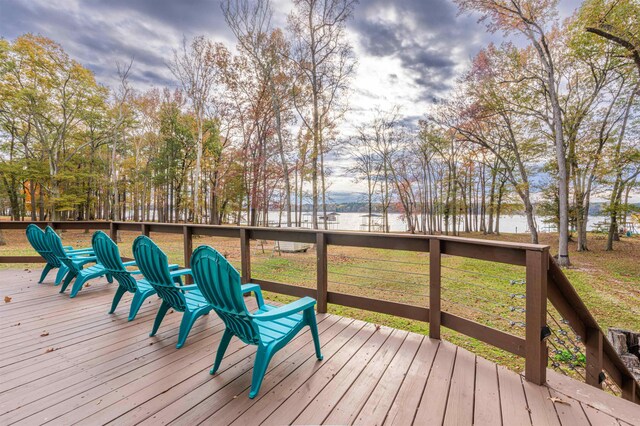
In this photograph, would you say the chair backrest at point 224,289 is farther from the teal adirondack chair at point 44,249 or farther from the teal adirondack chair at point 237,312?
the teal adirondack chair at point 44,249

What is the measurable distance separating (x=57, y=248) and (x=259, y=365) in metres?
3.83

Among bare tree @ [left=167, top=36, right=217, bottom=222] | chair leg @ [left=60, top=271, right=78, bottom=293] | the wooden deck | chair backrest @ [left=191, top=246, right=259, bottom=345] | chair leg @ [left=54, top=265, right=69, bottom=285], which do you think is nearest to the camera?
the wooden deck

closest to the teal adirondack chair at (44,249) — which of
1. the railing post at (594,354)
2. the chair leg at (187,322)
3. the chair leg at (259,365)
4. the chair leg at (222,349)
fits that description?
the chair leg at (187,322)

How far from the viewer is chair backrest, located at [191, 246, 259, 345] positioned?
167 centimetres

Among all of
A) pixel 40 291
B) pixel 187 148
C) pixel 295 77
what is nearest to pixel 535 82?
pixel 295 77

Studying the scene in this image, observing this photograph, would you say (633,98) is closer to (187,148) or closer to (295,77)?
(295,77)

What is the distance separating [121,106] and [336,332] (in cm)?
1813

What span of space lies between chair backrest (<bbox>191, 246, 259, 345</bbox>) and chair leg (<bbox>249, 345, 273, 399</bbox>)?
8cm

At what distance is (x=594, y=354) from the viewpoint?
7.57 feet

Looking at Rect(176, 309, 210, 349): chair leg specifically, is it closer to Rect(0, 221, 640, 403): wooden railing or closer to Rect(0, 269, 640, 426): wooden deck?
Rect(0, 269, 640, 426): wooden deck

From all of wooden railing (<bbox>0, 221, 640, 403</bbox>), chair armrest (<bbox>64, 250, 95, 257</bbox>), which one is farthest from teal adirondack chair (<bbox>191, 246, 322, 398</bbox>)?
chair armrest (<bbox>64, 250, 95, 257</bbox>)

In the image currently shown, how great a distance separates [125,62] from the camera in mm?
13750

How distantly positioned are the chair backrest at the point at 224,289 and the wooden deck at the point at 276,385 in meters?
0.43

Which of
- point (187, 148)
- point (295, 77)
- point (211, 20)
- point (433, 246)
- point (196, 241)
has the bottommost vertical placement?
point (196, 241)
